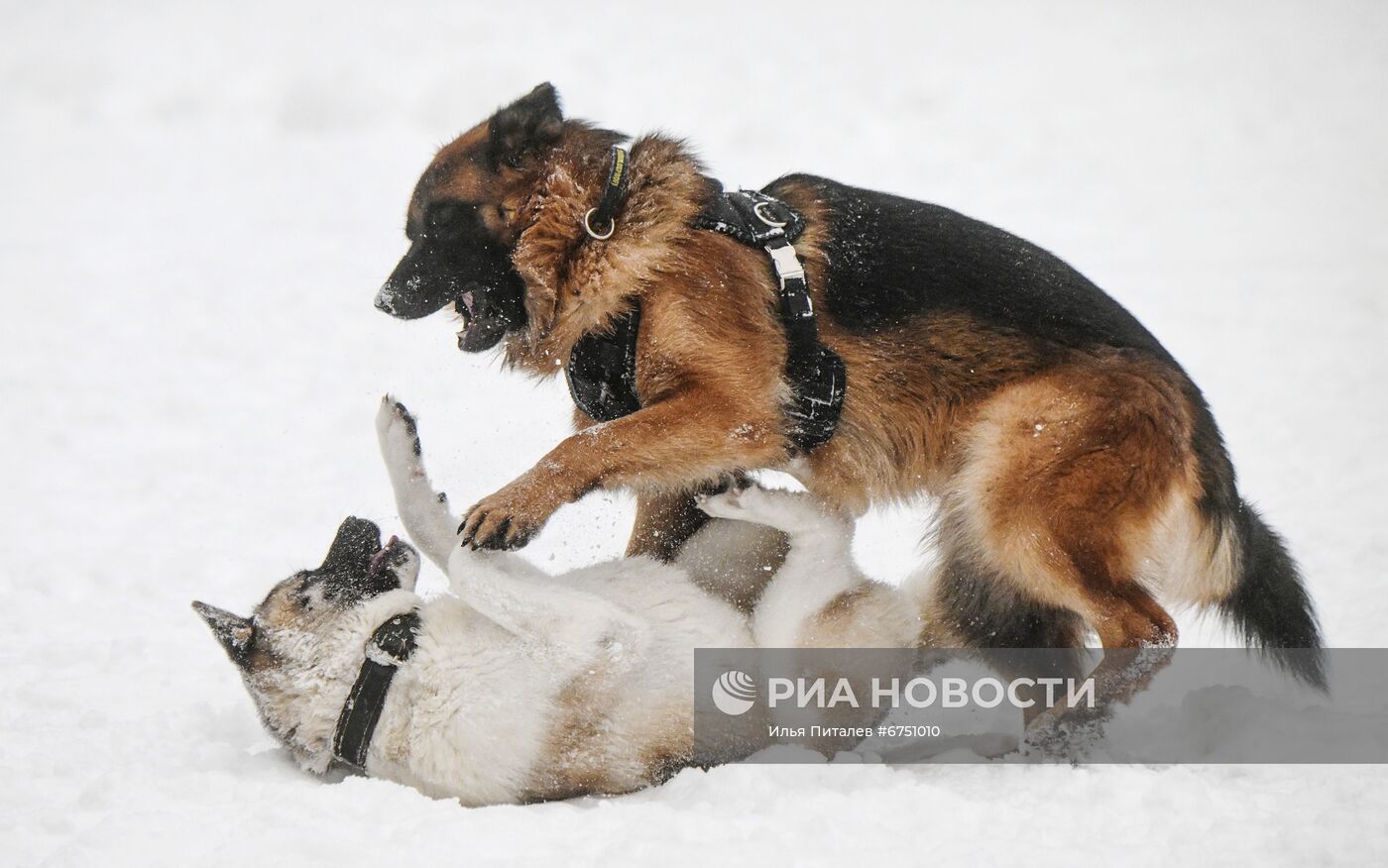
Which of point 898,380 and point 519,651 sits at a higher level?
point 898,380

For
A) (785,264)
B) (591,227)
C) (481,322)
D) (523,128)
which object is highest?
(523,128)

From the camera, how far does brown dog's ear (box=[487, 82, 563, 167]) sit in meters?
3.58

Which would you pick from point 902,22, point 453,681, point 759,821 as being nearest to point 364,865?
point 453,681

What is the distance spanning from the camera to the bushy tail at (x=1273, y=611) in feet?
12.0

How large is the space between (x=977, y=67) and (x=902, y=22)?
1359mm

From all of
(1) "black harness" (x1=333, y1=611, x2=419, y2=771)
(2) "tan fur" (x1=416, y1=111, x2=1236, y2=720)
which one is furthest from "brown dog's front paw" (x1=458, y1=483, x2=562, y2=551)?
(1) "black harness" (x1=333, y1=611, x2=419, y2=771)

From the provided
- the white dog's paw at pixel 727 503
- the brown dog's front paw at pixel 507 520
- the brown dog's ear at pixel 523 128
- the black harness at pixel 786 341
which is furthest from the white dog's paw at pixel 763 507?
the brown dog's ear at pixel 523 128

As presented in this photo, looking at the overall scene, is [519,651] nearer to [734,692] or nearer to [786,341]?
[734,692]

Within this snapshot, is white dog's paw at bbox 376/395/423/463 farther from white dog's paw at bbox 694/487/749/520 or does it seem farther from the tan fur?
white dog's paw at bbox 694/487/749/520

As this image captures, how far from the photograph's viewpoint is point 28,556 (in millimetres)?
5016

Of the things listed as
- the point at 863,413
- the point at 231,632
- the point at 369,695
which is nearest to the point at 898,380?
the point at 863,413

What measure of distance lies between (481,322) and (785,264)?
3.33 feet

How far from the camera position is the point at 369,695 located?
10.9ft

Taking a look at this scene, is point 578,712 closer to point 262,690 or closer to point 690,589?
point 690,589
